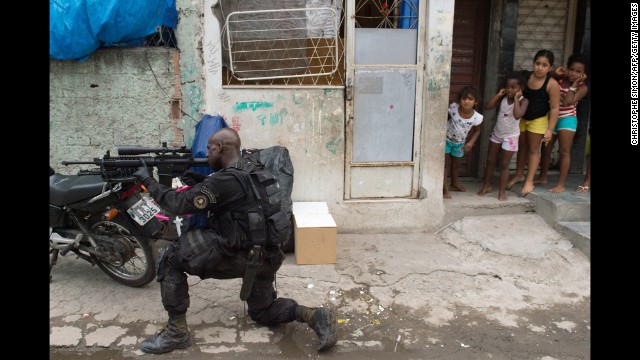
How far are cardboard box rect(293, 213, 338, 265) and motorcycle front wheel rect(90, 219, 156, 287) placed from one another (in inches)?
53.2

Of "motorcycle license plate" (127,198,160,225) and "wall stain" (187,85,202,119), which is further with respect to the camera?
"wall stain" (187,85,202,119)

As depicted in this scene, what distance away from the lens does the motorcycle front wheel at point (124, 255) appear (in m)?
4.12

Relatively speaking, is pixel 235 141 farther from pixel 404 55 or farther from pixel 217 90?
pixel 404 55

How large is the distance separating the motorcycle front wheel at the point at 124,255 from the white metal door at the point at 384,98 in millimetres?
2300

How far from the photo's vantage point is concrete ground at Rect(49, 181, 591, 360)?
141 inches

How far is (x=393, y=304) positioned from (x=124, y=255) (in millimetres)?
2204

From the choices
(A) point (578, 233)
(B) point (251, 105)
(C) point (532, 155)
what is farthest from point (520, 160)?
(B) point (251, 105)

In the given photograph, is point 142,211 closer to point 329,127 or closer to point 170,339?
point 170,339

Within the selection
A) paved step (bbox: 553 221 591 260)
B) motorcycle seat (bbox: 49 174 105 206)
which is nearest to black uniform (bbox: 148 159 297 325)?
motorcycle seat (bbox: 49 174 105 206)

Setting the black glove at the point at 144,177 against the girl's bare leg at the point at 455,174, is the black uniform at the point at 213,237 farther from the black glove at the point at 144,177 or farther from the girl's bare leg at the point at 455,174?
the girl's bare leg at the point at 455,174

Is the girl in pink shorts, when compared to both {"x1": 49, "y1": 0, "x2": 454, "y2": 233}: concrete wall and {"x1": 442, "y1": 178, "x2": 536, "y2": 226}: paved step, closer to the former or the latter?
{"x1": 442, "y1": 178, "x2": 536, "y2": 226}: paved step

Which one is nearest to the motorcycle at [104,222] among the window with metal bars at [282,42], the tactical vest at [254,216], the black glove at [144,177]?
the black glove at [144,177]
